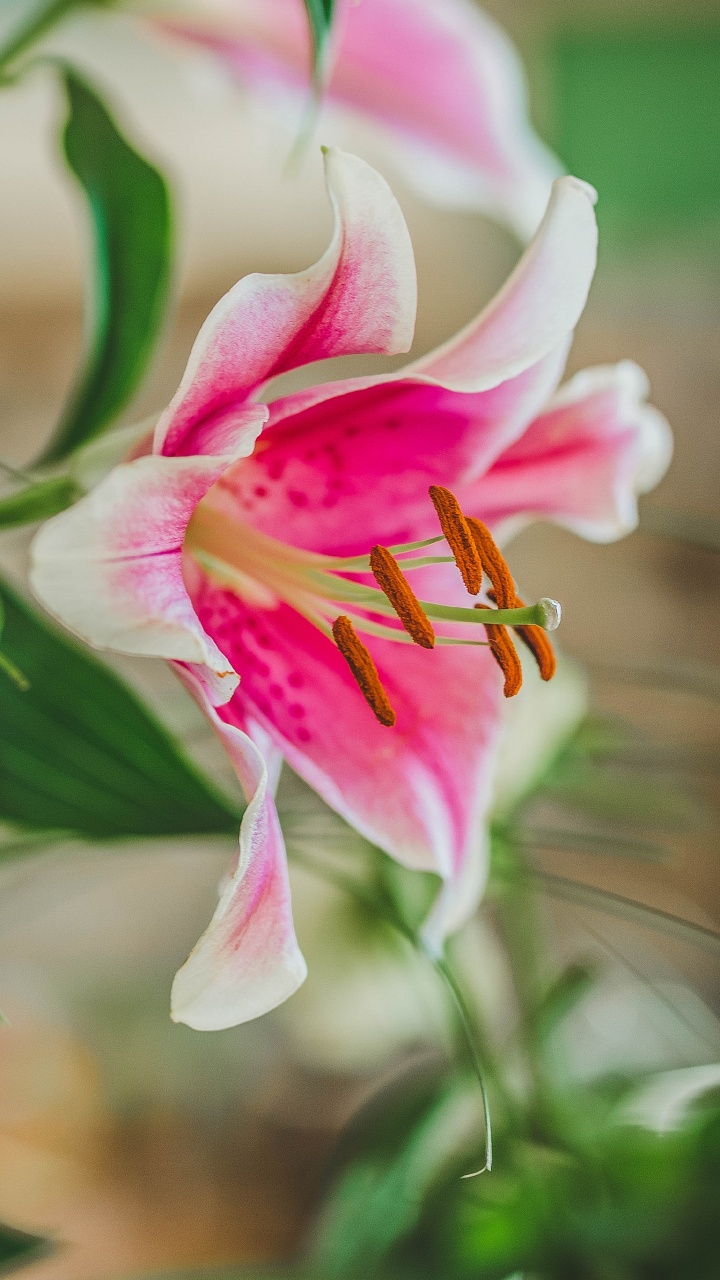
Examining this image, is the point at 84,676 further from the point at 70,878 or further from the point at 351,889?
the point at 70,878

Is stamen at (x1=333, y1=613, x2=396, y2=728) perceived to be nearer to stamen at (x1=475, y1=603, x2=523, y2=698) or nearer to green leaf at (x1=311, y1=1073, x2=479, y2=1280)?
stamen at (x1=475, y1=603, x2=523, y2=698)

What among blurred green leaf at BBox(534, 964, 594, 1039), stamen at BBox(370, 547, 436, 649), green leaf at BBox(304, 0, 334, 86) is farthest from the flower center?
blurred green leaf at BBox(534, 964, 594, 1039)

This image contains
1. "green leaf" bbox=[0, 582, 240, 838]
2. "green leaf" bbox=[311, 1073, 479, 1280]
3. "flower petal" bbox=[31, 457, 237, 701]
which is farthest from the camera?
"green leaf" bbox=[311, 1073, 479, 1280]

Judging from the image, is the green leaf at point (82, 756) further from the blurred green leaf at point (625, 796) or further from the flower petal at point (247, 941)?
the blurred green leaf at point (625, 796)

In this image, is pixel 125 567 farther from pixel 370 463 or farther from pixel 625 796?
pixel 625 796

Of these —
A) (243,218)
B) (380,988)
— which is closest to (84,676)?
(380,988)
